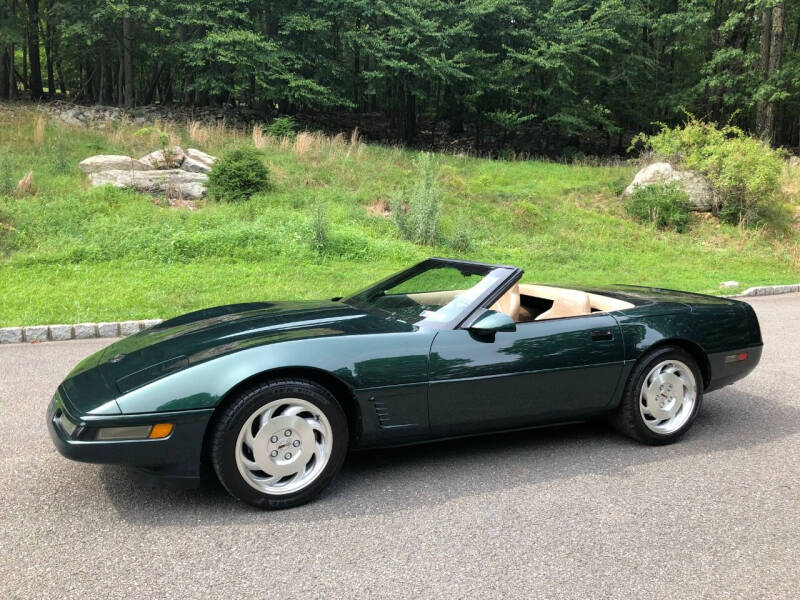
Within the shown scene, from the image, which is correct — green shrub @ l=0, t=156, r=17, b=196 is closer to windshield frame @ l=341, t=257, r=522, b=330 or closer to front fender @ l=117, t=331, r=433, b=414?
windshield frame @ l=341, t=257, r=522, b=330

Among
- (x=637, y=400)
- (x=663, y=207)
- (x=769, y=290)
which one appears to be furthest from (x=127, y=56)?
(x=637, y=400)

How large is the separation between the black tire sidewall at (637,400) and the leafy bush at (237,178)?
11.6 metres

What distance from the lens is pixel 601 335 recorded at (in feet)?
12.9

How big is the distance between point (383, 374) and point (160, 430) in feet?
3.71

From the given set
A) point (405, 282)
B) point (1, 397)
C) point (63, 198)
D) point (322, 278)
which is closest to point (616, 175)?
point (322, 278)

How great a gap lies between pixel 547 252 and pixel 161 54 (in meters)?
20.4

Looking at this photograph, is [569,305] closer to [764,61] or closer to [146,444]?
[146,444]

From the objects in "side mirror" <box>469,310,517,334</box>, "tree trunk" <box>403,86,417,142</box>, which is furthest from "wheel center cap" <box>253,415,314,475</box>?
"tree trunk" <box>403,86,417,142</box>

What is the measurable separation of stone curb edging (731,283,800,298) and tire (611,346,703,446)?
838cm

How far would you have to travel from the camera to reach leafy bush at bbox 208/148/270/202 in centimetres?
1416

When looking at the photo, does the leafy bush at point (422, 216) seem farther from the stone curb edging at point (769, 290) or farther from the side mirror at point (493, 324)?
the side mirror at point (493, 324)

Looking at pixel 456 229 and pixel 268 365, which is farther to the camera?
pixel 456 229

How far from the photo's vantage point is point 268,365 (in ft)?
10.3

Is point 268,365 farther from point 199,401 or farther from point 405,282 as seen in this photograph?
point 405,282
